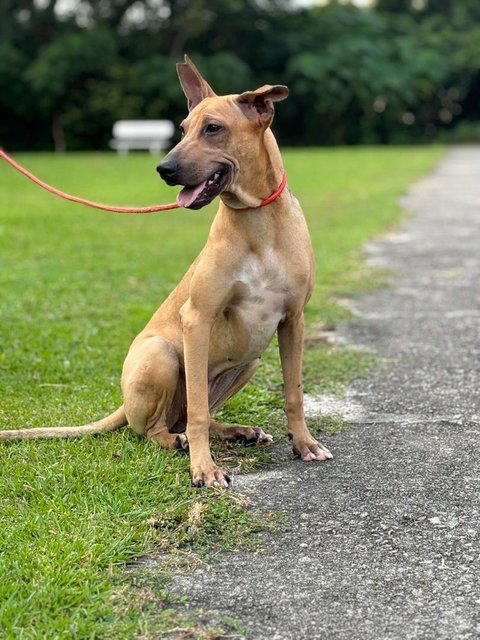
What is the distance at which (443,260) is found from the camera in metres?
9.41

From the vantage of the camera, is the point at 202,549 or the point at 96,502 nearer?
the point at 202,549

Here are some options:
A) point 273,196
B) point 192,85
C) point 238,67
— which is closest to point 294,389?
point 273,196

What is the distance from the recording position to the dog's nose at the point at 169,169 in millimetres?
3215

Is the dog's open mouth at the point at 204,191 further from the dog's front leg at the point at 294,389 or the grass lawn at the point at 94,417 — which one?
the grass lawn at the point at 94,417

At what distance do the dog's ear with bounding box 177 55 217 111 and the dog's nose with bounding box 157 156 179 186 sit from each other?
1.58ft

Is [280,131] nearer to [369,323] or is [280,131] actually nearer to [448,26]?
[448,26]

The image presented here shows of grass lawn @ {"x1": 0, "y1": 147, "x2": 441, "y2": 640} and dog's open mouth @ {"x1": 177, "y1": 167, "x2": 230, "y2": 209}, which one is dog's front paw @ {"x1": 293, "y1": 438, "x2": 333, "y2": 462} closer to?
grass lawn @ {"x1": 0, "y1": 147, "x2": 441, "y2": 640}

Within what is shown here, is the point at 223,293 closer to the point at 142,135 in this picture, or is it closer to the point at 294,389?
the point at 294,389

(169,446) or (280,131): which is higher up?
(169,446)

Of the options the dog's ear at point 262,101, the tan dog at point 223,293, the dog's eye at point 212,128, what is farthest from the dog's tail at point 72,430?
the dog's ear at point 262,101

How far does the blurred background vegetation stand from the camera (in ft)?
119

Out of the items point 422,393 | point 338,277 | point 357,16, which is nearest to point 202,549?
point 422,393

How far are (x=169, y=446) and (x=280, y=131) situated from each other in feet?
130

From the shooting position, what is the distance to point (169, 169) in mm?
3215
